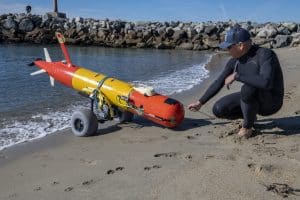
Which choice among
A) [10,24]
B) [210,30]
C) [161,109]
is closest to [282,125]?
[161,109]

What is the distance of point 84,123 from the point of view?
22.3 feet

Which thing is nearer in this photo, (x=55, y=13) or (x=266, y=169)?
(x=266, y=169)

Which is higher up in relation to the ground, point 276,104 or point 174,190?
point 276,104

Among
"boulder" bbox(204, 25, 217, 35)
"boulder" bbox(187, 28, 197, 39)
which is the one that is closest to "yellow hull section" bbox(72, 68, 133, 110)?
"boulder" bbox(187, 28, 197, 39)

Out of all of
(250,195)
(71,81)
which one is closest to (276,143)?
(250,195)

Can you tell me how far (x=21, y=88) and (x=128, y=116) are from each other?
566 cm

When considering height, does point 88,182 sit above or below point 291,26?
above

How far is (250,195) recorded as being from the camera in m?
4.06

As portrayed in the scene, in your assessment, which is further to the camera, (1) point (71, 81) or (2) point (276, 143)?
(1) point (71, 81)

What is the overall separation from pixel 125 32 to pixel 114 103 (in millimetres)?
31498

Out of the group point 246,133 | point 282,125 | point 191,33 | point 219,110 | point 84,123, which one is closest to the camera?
point 246,133

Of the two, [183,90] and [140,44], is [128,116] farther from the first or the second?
[140,44]

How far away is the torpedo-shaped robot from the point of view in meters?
6.62

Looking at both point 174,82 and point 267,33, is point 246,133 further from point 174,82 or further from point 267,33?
point 267,33
